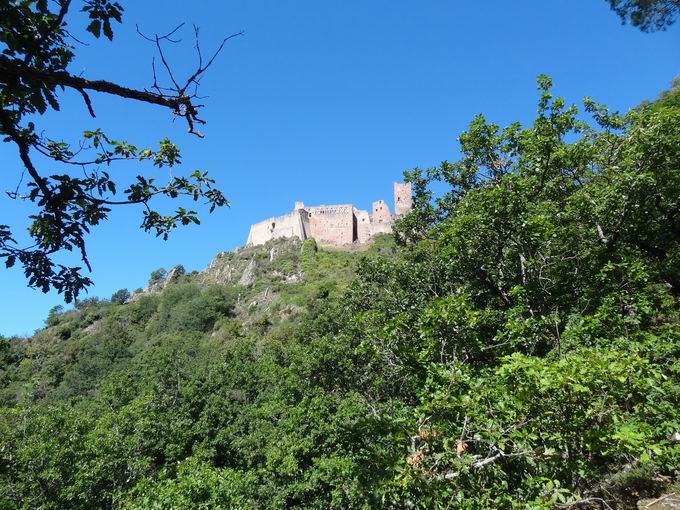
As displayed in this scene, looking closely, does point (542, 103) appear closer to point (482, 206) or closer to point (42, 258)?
point (482, 206)

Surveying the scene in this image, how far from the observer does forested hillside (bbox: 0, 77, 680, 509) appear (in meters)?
4.51

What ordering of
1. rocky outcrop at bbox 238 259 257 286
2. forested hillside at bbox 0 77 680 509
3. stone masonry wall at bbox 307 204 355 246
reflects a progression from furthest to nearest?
1. stone masonry wall at bbox 307 204 355 246
2. rocky outcrop at bbox 238 259 257 286
3. forested hillside at bbox 0 77 680 509

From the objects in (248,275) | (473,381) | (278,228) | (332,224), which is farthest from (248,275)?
(473,381)

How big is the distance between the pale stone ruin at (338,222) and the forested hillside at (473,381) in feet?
191

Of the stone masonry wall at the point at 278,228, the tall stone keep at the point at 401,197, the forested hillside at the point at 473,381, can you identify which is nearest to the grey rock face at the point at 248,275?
the stone masonry wall at the point at 278,228

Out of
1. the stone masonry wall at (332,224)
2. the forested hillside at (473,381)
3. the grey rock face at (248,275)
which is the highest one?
the stone masonry wall at (332,224)

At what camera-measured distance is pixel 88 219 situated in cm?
335

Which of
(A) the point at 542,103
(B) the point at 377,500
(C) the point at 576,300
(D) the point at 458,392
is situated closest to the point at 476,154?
(A) the point at 542,103

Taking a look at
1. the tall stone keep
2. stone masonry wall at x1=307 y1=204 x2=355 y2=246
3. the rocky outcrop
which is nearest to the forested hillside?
the rocky outcrop

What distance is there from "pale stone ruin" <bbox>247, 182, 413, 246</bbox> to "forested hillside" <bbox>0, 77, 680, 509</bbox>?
5827cm

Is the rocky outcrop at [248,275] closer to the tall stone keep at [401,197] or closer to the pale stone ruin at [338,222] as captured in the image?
the pale stone ruin at [338,222]

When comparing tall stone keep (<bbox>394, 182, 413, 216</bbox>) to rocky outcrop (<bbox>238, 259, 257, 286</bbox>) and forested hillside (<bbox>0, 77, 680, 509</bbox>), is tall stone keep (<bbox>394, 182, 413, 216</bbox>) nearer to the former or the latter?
rocky outcrop (<bbox>238, 259, 257, 286</bbox>)

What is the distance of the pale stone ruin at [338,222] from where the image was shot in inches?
3255

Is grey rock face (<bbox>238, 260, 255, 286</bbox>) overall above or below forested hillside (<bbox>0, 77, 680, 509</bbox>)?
above
